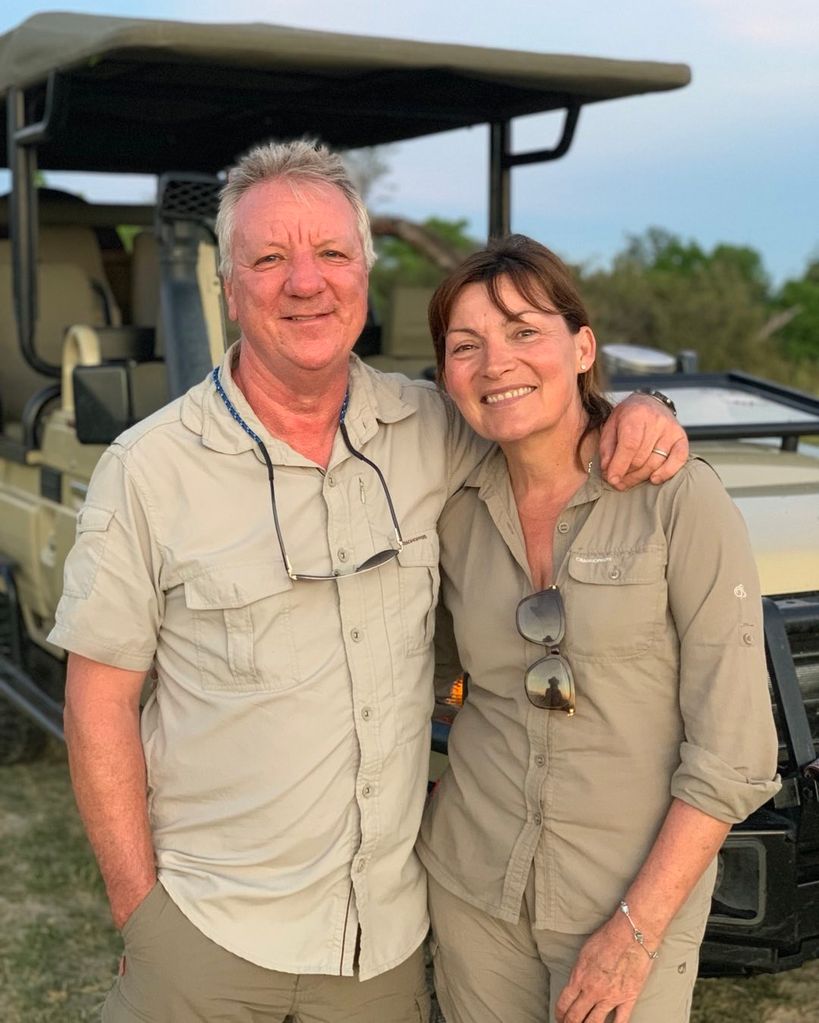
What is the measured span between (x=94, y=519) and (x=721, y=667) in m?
0.95

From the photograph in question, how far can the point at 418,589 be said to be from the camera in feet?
7.21

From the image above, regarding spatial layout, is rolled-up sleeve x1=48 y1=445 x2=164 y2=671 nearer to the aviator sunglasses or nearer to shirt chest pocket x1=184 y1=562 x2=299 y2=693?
shirt chest pocket x1=184 y1=562 x2=299 y2=693

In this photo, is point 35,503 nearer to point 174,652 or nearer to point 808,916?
point 174,652

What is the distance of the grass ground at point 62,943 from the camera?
333 cm

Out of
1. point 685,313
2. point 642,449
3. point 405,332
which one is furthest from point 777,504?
point 685,313

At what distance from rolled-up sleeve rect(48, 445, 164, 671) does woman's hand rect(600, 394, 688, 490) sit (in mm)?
702

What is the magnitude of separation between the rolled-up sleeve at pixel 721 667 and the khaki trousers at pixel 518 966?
0.79ft

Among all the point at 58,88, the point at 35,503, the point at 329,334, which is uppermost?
the point at 58,88

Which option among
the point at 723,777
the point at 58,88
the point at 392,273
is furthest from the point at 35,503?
the point at 392,273

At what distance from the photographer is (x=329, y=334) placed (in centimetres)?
215

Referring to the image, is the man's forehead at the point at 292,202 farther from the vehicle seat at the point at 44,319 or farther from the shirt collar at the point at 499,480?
the vehicle seat at the point at 44,319

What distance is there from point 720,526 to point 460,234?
81.9ft

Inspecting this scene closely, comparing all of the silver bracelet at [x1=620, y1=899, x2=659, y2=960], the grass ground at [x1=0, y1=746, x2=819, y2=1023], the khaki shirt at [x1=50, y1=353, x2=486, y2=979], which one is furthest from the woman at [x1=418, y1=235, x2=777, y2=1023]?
the grass ground at [x1=0, y1=746, x2=819, y2=1023]

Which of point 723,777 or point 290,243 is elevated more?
point 290,243
